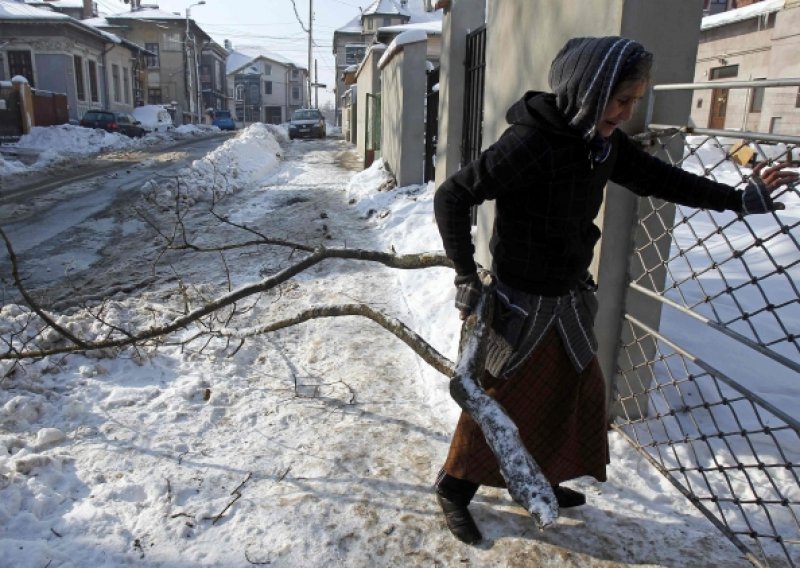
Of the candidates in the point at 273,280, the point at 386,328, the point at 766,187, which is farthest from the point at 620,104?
the point at 273,280

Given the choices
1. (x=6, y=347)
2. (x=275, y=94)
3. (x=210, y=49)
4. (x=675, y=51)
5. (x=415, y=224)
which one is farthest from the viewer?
(x=275, y=94)

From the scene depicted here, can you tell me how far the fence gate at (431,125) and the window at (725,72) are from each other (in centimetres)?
1719

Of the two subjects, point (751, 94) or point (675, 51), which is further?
point (751, 94)

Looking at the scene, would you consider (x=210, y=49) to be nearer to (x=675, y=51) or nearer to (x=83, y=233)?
(x=83, y=233)

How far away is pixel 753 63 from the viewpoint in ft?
68.6

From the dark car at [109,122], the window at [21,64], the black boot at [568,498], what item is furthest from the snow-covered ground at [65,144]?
the black boot at [568,498]

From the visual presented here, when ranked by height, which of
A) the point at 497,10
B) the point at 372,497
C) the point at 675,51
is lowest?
the point at 372,497

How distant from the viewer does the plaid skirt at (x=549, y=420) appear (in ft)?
7.38

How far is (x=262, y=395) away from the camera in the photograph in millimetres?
3613

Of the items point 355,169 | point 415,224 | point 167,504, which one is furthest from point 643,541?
point 355,169

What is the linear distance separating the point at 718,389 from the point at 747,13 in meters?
22.7

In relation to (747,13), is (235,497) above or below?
below

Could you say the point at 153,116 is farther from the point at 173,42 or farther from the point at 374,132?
the point at 374,132

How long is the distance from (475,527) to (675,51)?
2.26 meters
